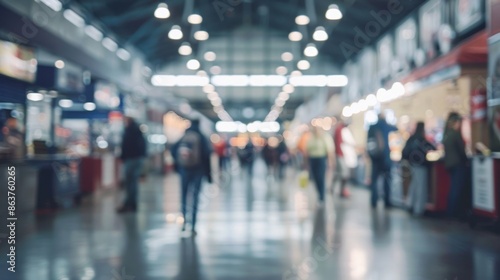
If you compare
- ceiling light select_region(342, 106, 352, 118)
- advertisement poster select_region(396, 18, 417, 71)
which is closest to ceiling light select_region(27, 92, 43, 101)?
advertisement poster select_region(396, 18, 417, 71)

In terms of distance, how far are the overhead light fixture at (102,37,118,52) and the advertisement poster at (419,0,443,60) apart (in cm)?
1187

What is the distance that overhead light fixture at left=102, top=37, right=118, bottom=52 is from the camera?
24.0 m

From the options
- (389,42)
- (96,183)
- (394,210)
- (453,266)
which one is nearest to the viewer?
(453,266)

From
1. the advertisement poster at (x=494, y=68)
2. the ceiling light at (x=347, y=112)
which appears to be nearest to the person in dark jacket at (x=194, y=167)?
the advertisement poster at (x=494, y=68)

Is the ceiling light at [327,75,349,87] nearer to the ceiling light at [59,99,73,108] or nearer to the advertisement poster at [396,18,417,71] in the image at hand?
the advertisement poster at [396,18,417,71]

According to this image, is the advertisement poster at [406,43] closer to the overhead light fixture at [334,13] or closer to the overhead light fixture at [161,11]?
the overhead light fixture at [334,13]

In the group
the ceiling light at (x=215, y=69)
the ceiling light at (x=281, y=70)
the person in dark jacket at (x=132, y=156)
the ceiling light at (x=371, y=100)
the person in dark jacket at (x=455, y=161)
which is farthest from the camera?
the ceiling light at (x=215, y=69)

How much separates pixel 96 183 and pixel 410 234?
846 cm

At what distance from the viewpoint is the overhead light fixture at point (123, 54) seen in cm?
2627

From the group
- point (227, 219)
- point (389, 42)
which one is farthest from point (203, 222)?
point (389, 42)

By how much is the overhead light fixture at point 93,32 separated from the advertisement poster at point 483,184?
15.0 m

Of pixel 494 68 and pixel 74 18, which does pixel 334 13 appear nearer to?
pixel 494 68

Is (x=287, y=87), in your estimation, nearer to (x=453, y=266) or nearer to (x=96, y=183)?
(x=96, y=183)

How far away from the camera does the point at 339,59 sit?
1336 inches
